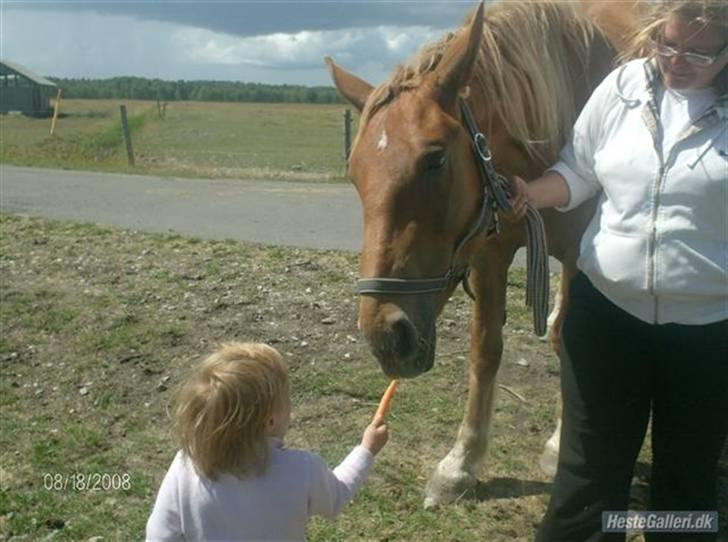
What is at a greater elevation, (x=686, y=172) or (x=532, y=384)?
(x=686, y=172)

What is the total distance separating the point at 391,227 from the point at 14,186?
12.7m

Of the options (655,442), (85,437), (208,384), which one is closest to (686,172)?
(655,442)

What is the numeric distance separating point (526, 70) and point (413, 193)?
0.89 metres

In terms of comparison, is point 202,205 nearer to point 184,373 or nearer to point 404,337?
point 184,373

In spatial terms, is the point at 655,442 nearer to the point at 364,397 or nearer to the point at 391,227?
the point at 391,227

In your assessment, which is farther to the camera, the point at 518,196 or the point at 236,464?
the point at 518,196

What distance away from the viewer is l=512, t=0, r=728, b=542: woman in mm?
2268

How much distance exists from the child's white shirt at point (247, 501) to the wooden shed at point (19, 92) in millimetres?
52755

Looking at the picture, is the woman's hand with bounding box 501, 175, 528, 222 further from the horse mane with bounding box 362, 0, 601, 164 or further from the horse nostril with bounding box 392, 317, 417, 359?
the horse nostril with bounding box 392, 317, 417, 359

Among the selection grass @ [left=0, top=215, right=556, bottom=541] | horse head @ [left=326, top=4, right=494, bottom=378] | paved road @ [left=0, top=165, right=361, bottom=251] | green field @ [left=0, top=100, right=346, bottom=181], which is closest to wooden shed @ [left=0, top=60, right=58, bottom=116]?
green field @ [left=0, top=100, right=346, bottom=181]

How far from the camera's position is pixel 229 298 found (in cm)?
614

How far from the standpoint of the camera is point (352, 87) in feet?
10.2

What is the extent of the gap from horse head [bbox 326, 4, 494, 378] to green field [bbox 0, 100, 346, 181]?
1289cm
